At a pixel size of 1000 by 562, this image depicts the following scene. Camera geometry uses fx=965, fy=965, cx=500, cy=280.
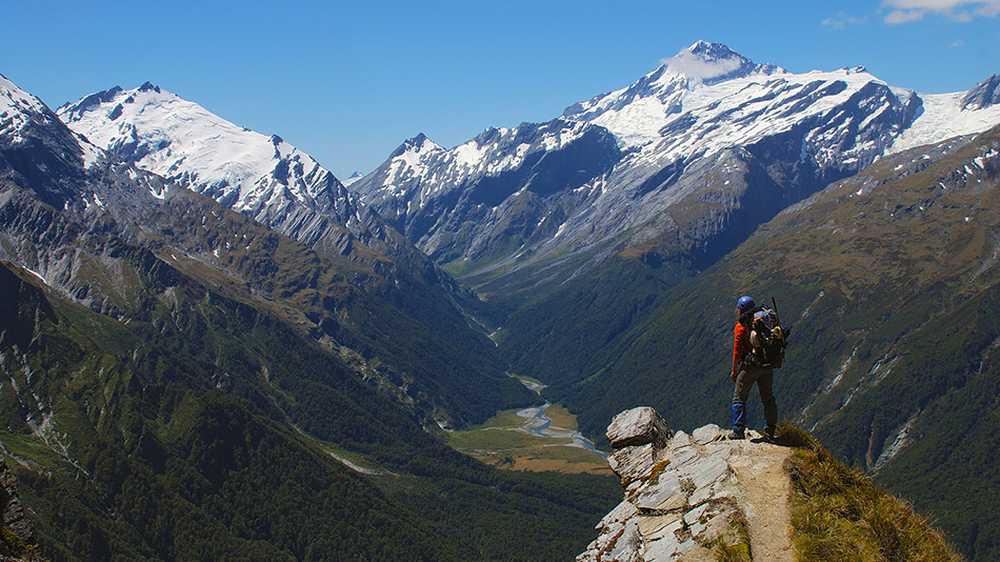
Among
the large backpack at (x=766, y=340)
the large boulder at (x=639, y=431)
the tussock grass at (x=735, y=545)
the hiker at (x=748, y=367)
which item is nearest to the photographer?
the tussock grass at (x=735, y=545)

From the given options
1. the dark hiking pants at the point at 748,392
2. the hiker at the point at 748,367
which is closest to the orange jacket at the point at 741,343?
the hiker at the point at 748,367

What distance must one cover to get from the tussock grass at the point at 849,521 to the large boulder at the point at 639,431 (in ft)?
41.0

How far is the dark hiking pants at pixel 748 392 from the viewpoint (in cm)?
4231

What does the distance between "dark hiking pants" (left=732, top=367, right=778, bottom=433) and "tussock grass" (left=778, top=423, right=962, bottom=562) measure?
3329mm

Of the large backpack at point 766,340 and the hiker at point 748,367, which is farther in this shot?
the hiker at point 748,367

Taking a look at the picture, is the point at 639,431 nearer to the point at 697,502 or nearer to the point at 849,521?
the point at 697,502

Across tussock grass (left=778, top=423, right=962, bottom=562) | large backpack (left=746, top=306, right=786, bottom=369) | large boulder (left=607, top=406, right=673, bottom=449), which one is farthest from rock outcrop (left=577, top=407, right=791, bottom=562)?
large backpack (left=746, top=306, right=786, bottom=369)

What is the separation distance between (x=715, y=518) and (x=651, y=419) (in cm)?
1479

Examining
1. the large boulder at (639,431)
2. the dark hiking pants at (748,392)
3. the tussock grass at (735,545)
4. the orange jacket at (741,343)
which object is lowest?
the tussock grass at (735,545)

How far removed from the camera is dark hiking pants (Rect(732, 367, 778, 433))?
42312 mm

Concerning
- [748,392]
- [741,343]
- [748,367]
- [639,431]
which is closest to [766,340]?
[741,343]

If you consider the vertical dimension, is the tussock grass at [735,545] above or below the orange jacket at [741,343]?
below

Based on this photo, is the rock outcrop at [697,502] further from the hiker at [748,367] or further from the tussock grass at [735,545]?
the hiker at [748,367]

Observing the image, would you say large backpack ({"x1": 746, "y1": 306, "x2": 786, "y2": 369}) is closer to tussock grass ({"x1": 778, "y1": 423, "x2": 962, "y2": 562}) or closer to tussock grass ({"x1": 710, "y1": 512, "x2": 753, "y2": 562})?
tussock grass ({"x1": 778, "y1": 423, "x2": 962, "y2": 562})
